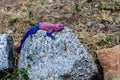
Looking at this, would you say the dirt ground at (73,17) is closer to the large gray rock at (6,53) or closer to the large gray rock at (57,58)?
the large gray rock at (6,53)

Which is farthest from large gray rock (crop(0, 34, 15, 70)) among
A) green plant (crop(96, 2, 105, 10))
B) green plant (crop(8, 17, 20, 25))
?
green plant (crop(96, 2, 105, 10))

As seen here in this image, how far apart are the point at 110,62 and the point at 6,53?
922 millimetres

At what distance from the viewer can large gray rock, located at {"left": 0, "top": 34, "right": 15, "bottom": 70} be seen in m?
3.26

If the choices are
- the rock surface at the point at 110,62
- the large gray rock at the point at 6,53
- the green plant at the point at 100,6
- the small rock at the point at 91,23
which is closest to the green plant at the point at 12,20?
the large gray rock at the point at 6,53

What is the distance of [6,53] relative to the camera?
334 cm

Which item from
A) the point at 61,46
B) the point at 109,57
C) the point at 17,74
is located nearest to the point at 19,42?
the point at 17,74

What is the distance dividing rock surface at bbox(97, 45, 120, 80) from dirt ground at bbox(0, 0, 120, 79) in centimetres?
31

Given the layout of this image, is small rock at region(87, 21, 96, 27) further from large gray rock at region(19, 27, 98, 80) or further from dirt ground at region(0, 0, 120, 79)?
large gray rock at region(19, 27, 98, 80)

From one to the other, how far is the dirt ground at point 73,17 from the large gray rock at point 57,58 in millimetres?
505

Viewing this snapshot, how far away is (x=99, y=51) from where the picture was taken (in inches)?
133

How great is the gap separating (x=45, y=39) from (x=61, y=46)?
187mm

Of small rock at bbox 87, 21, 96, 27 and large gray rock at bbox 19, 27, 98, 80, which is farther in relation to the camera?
small rock at bbox 87, 21, 96, 27

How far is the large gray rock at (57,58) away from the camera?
300cm

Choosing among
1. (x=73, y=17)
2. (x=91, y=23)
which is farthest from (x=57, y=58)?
(x=73, y=17)
